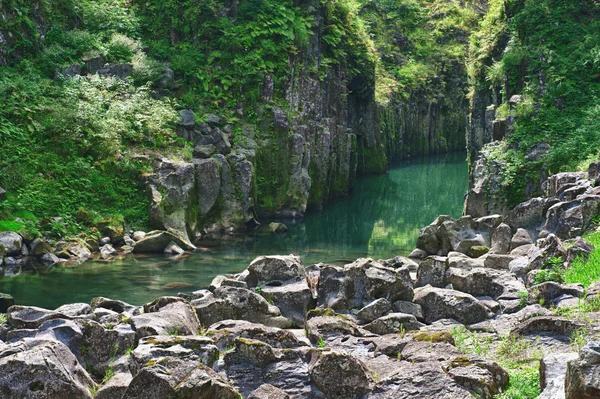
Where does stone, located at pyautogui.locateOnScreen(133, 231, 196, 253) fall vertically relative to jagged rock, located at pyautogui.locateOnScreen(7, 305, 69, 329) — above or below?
below

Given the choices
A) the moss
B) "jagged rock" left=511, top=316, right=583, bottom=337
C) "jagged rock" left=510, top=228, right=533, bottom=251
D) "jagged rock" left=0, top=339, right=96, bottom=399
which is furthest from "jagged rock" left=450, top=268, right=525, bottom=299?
"jagged rock" left=0, top=339, right=96, bottom=399

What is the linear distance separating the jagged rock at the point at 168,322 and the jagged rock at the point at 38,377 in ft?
6.71

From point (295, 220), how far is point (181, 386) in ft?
93.6

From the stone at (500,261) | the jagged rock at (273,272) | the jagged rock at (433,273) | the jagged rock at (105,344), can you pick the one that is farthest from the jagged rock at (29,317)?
the stone at (500,261)

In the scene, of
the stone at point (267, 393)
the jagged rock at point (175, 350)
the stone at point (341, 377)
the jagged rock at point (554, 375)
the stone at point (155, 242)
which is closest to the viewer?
the jagged rock at point (554, 375)

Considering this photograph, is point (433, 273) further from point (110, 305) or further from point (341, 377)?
point (341, 377)

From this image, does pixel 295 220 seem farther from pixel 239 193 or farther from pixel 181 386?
pixel 181 386

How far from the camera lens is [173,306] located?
1170 centimetres

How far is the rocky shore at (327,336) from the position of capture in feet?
24.5

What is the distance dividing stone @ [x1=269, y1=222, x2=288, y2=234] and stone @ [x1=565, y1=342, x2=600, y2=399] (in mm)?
25626

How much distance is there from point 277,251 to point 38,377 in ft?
61.7

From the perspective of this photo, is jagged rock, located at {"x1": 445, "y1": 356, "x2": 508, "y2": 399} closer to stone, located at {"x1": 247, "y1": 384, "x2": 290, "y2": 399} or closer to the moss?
the moss

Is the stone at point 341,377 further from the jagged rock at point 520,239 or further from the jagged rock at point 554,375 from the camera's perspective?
the jagged rock at point 520,239

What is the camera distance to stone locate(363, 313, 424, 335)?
428 inches
